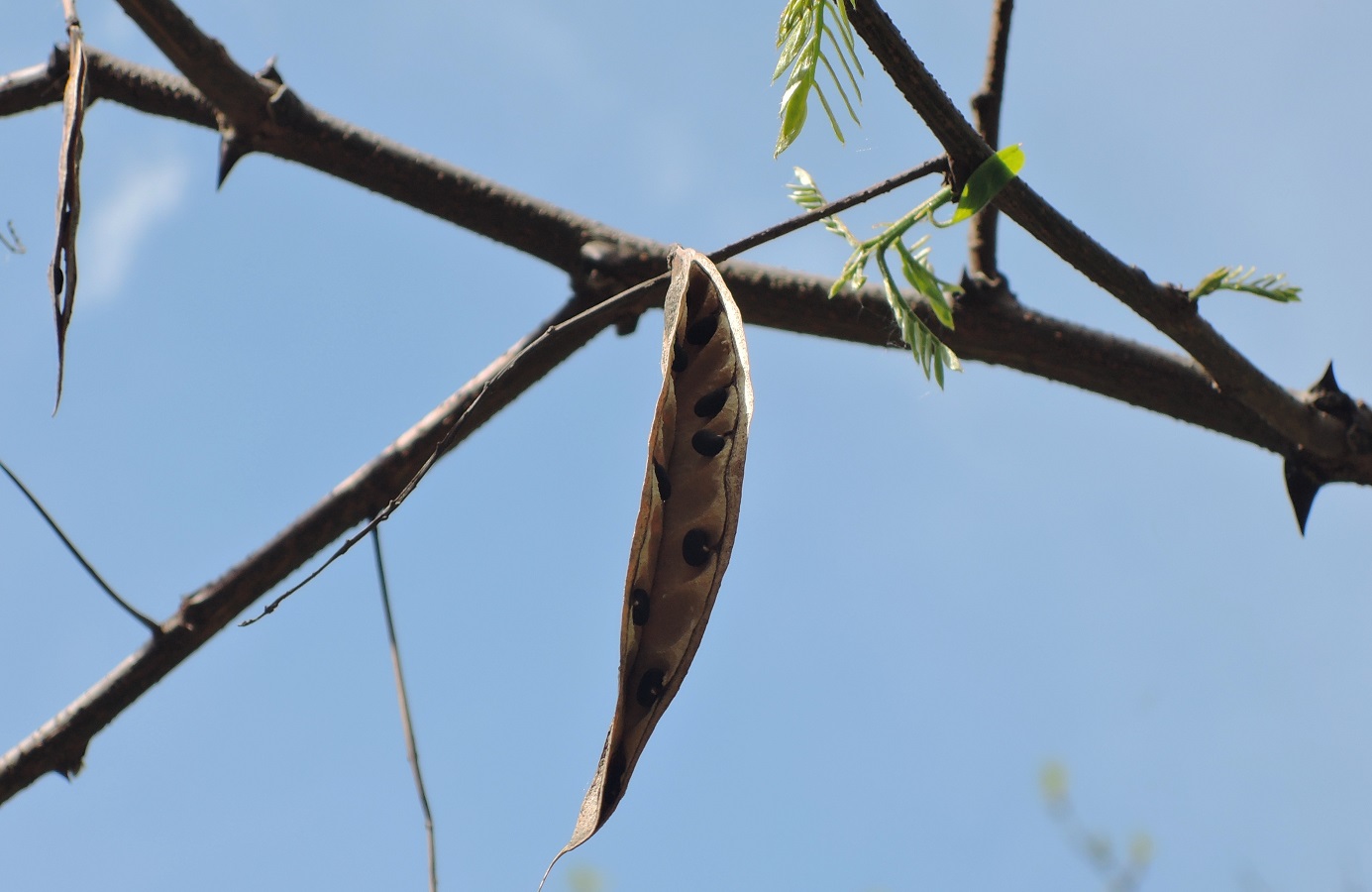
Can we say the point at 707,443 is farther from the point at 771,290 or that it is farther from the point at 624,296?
the point at 771,290

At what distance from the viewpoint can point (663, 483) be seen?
131 cm

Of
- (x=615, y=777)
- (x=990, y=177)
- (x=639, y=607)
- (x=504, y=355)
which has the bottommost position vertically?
(x=615, y=777)

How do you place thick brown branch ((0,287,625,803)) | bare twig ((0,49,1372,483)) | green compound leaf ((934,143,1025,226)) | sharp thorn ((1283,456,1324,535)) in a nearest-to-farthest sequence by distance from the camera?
green compound leaf ((934,143,1025,226)), thick brown branch ((0,287,625,803)), bare twig ((0,49,1372,483)), sharp thorn ((1283,456,1324,535))

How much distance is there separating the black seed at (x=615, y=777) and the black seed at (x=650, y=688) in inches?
2.4

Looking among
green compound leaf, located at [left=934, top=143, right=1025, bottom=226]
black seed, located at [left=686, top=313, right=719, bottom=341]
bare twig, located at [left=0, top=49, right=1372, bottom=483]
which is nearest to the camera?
black seed, located at [left=686, top=313, right=719, bottom=341]

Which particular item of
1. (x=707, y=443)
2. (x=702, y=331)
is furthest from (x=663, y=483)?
(x=702, y=331)

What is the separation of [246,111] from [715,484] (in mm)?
1688

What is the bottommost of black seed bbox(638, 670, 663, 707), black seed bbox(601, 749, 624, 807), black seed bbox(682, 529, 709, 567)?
black seed bbox(601, 749, 624, 807)

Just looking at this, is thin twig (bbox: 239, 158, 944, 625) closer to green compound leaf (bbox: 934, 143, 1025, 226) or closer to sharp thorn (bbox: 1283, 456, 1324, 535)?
green compound leaf (bbox: 934, 143, 1025, 226)

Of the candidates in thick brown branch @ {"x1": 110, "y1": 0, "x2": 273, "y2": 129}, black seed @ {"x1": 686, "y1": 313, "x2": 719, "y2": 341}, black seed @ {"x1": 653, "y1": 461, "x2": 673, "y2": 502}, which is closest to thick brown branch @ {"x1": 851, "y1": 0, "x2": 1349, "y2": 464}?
black seed @ {"x1": 686, "y1": 313, "x2": 719, "y2": 341}

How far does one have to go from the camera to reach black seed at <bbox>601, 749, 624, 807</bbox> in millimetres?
1271

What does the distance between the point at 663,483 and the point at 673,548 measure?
73 mm

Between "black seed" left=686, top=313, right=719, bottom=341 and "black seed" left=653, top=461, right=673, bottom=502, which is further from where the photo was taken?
"black seed" left=686, top=313, right=719, bottom=341

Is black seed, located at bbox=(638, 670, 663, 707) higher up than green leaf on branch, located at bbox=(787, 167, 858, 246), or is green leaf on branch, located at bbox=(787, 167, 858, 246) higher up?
green leaf on branch, located at bbox=(787, 167, 858, 246)
